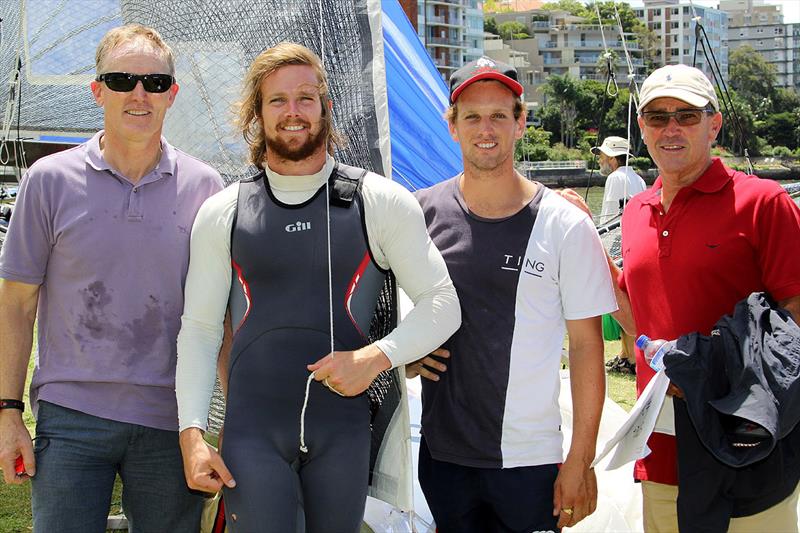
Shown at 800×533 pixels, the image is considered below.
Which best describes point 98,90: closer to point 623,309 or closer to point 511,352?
point 511,352

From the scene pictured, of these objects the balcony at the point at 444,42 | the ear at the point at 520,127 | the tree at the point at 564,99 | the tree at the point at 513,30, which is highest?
the tree at the point at 513,30

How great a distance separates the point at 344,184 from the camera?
101 inches

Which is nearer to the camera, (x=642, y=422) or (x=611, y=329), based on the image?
(x=642, y=422)

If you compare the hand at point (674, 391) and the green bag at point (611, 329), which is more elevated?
the hand at point (674, 391)

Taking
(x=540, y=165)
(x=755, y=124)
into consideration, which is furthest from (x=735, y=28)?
(x=540, y=165)

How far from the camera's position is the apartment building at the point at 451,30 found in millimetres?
103412

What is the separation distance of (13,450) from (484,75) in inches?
71.7

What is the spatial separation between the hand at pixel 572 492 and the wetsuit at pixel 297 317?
546 mm

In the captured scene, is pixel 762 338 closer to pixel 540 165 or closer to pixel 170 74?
pixel 170 74

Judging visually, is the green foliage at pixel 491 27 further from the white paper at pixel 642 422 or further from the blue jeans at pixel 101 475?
the blue jeans at pixel 101 475

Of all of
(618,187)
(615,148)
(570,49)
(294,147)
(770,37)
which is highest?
(770,37)

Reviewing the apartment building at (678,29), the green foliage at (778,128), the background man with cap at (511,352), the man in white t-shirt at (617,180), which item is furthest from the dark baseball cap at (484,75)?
the apartment building at (678,29)

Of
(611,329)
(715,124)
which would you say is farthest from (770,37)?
(715,124)

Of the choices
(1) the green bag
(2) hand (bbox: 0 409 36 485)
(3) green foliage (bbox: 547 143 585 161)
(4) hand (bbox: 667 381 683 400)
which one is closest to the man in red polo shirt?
(4) hand (bbox: 667 381 683 400)
